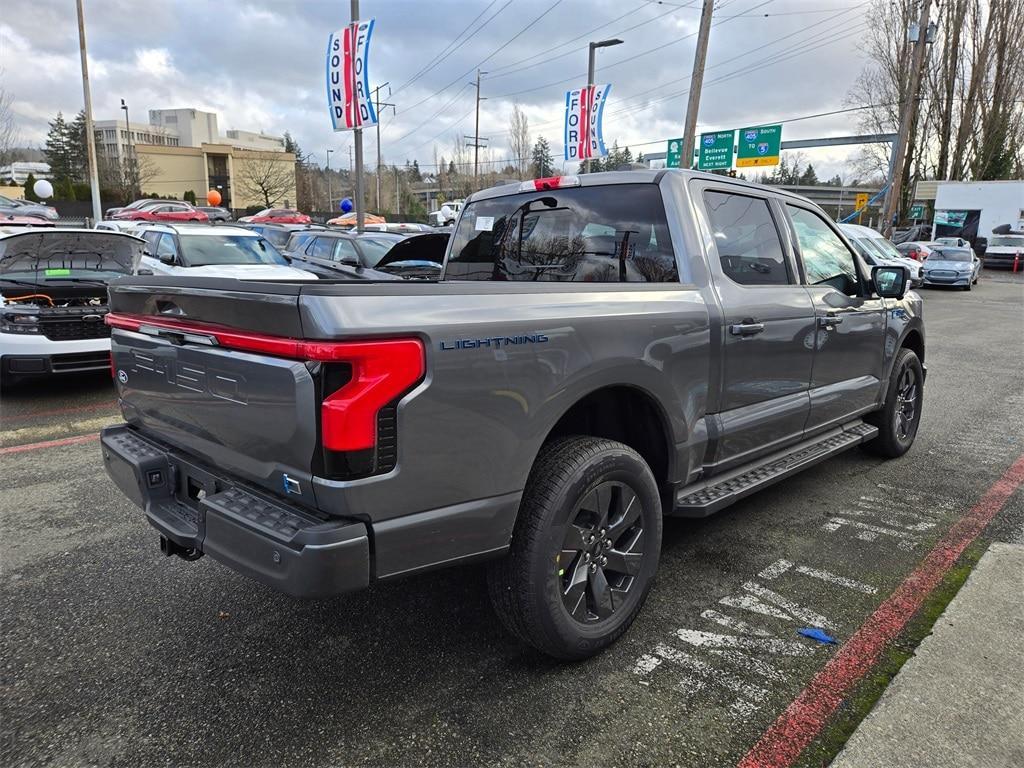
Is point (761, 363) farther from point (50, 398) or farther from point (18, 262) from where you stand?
point (18, 262)

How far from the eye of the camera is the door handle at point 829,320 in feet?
12.9

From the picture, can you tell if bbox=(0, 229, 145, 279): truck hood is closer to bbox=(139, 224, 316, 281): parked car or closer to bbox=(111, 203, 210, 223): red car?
bbox=(139, 224, 316, 281): parked car

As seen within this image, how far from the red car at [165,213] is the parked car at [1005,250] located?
3694cm

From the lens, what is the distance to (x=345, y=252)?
12.2 m

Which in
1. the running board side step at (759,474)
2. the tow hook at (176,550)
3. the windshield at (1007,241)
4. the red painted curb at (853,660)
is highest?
the windshield at (1007,241)

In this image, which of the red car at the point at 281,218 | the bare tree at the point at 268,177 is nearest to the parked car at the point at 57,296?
the red car at the point at 281,218

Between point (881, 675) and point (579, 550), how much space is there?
1.25 metres

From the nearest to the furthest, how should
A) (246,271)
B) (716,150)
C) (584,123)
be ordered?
(246,271) → (584,123) → (716,150)

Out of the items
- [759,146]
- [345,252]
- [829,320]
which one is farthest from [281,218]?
[829,320]

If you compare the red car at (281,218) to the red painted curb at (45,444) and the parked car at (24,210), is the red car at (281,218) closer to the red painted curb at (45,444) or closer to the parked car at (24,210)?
the parked car at (24,210)

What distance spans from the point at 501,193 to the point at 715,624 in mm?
2500

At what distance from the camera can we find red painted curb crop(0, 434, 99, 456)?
5.22 m

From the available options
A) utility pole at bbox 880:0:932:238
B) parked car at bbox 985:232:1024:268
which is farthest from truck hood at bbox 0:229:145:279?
parked car at bbox 985:232:1024:268

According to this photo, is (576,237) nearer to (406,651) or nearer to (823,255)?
(823,255)
